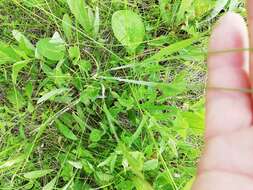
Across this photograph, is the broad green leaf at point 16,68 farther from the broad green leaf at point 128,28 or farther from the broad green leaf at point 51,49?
the broad green leaf at point 128,28

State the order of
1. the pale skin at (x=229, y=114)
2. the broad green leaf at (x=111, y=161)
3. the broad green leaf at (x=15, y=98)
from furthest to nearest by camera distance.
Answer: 1. the broad green leaf at (x=15, y=98)
2. the broad green leaf at (x=111, y=161)
3. the pale skin at (x=229, y=114)

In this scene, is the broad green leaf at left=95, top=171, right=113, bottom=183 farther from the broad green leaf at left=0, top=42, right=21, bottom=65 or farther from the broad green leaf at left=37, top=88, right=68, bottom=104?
the broad green leaf at left=0, top=42, right=21, bottom=65

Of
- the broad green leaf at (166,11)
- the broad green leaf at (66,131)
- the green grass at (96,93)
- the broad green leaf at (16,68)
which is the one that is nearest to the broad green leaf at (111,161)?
the green grass at (96,93)

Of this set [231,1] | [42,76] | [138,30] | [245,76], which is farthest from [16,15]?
[245,76]

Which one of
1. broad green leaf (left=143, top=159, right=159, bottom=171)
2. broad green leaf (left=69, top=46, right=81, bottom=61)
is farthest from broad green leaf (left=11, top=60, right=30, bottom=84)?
broad green leaf (left=143, top=159, right=159, bottom=171)

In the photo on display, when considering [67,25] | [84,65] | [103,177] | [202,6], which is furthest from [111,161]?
[202,6]

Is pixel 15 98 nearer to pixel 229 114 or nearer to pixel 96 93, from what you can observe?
pixel 96 93

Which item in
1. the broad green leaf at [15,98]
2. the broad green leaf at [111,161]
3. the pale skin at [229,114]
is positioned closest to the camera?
the pale skin at [229,114]
